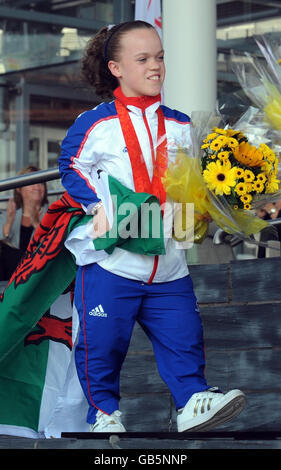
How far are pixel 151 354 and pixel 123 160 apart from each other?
137 cm

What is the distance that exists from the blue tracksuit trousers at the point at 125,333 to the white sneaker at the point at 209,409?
2.5 inches

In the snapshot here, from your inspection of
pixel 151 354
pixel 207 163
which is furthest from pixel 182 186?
pixel 151 354

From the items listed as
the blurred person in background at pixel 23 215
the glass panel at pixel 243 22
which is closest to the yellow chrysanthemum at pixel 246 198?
the blurred person in background at pixel 23 215

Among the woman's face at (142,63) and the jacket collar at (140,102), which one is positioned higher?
the woman's face at (142,63)

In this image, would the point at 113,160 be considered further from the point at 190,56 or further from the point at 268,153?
the point at 190,56

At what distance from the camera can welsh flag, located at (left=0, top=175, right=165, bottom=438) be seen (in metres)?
3.59

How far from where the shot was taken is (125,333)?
3.64 m

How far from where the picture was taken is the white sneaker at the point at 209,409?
343cm

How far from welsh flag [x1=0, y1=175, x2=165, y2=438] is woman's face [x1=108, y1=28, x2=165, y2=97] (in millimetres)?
375

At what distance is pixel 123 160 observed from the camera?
3.65 meters

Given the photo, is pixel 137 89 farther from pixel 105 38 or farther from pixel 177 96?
pixel 177 96

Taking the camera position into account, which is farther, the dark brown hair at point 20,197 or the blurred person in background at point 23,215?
the dark brown hair at point 20,197

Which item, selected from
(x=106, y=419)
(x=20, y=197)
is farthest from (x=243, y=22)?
(x=106, y=419)

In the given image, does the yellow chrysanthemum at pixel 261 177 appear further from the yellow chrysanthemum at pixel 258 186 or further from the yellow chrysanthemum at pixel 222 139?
the yellow chrysanthemum at pixel 222 139
